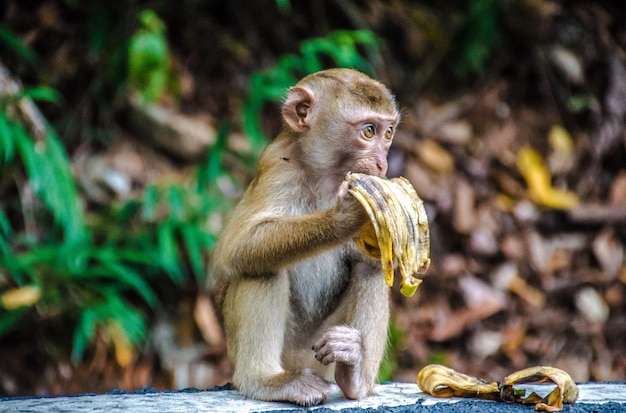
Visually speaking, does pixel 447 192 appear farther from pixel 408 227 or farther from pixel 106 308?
pixel 408 227

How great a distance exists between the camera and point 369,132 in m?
4.45

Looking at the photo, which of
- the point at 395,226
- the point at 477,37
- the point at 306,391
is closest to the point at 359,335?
the point at 306,391

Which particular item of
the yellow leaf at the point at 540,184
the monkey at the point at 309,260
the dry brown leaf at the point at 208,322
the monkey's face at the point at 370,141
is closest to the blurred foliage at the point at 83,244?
the dry brown leaf at the point at 208,322

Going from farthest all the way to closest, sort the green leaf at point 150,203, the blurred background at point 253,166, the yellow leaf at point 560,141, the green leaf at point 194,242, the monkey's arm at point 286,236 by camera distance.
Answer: the yellow leaf at point 560,141 → the green leaf at point 150,203 → the blurred background at point 253,166 → the green leaf at point 194,242 → the monkey's arm at point 286,236

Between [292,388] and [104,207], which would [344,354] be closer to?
[292,388]

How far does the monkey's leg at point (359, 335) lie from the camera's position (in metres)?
4.02

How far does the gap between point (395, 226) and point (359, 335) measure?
2.26ft

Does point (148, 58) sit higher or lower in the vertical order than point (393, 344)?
higher

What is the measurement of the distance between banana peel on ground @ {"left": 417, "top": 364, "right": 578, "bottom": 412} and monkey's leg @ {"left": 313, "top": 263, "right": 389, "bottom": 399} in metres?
0.28

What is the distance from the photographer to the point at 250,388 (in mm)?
4172

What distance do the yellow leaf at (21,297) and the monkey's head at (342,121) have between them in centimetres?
319

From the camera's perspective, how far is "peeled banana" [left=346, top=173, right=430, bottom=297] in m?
3.72

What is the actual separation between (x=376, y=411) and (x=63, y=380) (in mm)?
4120

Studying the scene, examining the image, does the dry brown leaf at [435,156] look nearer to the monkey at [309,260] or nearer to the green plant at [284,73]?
the green plant at [284,73]
